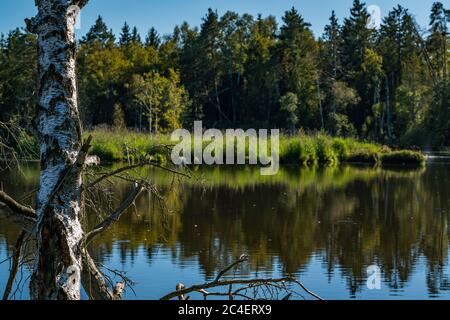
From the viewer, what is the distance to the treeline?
44.3 meters

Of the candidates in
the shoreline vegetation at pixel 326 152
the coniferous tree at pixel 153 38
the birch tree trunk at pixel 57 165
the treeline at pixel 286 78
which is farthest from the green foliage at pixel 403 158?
the coniferous tree at pixel 153 38

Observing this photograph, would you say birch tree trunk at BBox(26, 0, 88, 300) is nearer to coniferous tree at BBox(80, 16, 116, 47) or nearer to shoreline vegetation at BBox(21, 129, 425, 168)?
shoreline vegetation at BBox(21, 129, 425, 168)

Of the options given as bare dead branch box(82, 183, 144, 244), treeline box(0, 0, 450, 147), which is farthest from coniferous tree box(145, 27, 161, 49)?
bare dead branch box(82, 183, 144, 244)

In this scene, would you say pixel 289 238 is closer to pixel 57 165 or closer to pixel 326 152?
pixel 57 165

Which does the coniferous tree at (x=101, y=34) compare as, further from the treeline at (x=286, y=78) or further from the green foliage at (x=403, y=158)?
the green foliage at (x=403, y=158)

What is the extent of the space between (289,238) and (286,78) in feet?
123

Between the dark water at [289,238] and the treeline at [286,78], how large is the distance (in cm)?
2485

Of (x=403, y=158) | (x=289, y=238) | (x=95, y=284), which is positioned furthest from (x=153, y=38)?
(x=95, y=284)

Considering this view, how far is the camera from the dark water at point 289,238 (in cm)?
820

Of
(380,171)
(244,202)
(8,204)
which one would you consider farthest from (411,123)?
(8,204)

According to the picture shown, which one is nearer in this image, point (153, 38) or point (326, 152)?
point (326, 152)

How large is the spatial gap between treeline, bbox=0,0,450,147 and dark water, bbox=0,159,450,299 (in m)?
24.9

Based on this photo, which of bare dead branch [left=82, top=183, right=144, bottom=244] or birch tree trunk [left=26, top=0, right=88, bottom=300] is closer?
birch tree trunk [left=26, top=0, right=88, bottom=300]

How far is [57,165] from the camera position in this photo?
2.54 metres
